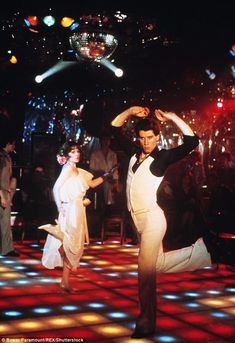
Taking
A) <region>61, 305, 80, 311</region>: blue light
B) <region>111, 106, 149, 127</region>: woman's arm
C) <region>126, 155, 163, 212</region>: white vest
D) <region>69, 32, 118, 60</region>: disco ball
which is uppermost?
<region>69, 32, 118, 60</region>: disco ball

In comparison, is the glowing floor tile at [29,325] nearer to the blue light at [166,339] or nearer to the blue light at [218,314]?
the blue light at [166,339]

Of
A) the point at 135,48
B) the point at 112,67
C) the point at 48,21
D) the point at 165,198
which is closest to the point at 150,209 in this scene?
the point at 48,21

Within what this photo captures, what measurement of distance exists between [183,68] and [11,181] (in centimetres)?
531

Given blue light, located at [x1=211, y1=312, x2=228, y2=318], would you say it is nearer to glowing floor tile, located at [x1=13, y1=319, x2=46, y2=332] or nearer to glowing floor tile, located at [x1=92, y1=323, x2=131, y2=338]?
glowing floor tile, located at [x1=92, y1=323, x2=131, y2=338]

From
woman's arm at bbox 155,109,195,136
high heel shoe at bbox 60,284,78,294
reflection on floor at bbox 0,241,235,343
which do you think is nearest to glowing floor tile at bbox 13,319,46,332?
reflection on floor at bbox 0,241,235,343

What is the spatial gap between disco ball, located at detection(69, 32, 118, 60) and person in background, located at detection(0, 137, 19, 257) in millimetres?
1825

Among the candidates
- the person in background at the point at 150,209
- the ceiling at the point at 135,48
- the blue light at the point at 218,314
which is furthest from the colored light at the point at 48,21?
the blue light at the point at 218,314

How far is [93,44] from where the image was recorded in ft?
26.1

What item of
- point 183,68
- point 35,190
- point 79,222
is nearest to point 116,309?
point 79,222

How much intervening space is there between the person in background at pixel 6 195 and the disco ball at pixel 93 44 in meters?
1.82

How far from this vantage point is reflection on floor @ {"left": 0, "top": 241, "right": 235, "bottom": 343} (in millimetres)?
5027

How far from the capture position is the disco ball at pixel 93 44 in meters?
7.91

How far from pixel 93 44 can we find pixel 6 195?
2.65 m

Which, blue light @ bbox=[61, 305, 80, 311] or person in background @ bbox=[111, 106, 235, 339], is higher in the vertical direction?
person in background @ bbox=[111, 106, 235, 339]
